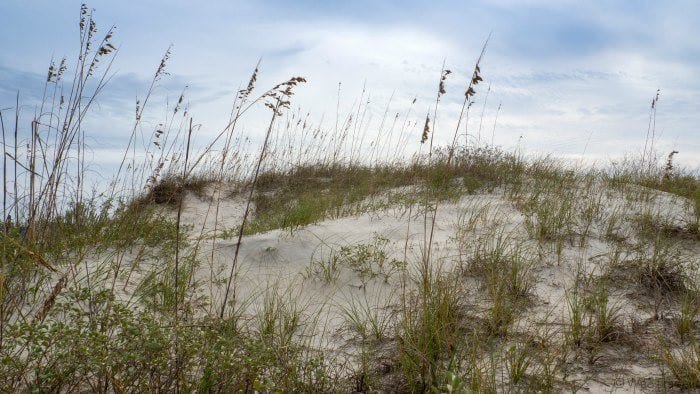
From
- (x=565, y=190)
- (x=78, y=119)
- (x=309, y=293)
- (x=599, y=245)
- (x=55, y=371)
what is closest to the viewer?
(x=55, y=371)

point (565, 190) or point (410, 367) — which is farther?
point (565, 190)

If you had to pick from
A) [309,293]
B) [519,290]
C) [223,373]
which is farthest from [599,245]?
[223,373]

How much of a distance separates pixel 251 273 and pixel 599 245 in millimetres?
2844

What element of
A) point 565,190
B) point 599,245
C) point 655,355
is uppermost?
point 565,190

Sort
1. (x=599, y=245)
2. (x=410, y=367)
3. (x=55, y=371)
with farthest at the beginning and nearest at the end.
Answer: (x=599, y=245) → (x=410, y=367) → (x=55, y=371)

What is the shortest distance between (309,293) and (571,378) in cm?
170

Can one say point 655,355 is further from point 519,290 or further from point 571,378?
point 519,290

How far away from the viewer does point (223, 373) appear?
188 centimetres

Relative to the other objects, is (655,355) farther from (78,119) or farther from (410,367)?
(78,119)

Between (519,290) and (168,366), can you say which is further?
(519,290)

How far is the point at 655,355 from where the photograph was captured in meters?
2.17

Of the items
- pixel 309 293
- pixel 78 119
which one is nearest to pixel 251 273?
pixel 309 293

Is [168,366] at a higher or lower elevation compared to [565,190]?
lower

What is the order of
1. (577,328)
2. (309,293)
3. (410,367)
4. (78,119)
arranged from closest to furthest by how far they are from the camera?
1. (410,367)
2. (577,328)
3. (78,119)
4. (309,293)
